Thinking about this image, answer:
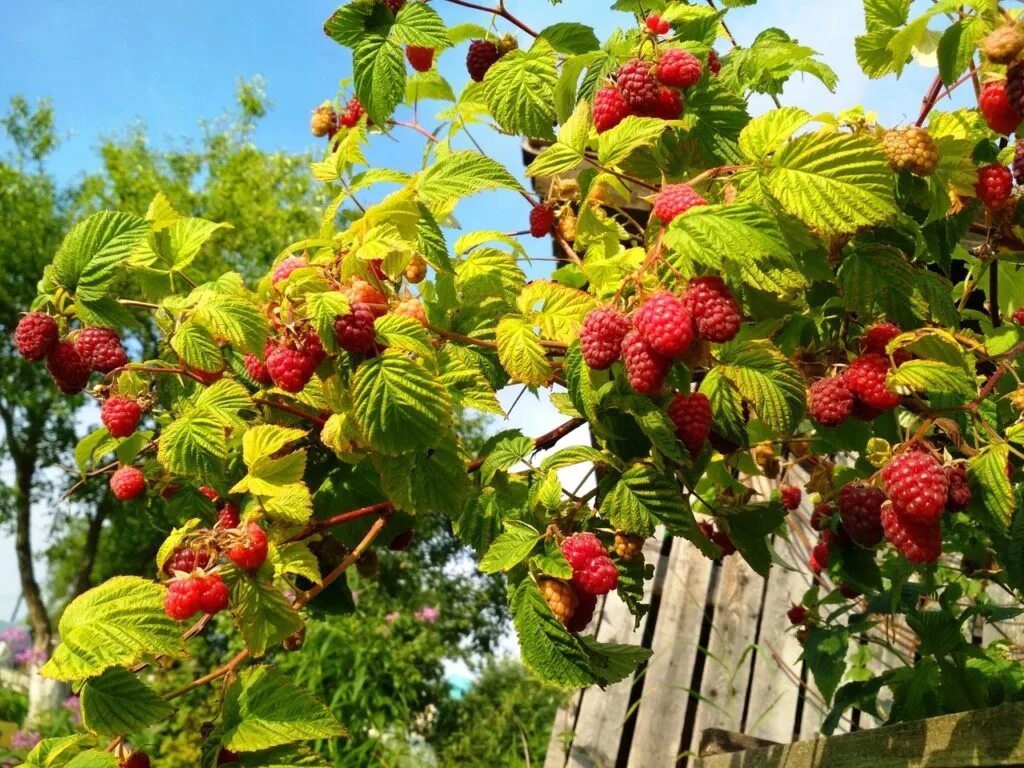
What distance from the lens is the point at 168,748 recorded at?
557 centimetres

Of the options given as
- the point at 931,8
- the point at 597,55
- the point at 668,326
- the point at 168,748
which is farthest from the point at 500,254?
the point at 168,748

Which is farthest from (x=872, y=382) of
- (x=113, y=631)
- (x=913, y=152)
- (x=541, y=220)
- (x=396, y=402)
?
(x=113, y=631)

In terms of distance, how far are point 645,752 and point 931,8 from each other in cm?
276

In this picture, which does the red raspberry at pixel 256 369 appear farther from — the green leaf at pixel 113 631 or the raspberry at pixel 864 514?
the raspberry at pixel 864 514

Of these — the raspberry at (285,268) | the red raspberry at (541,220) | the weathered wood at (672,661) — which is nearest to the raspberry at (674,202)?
the raspberry at (285,268)

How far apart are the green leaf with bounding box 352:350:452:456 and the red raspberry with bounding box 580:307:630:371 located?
0.64ft

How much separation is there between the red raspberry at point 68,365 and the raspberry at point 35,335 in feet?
0.05

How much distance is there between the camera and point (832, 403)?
1.20m

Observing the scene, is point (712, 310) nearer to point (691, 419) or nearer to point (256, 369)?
point (691, 419)

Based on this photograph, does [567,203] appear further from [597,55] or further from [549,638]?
[549,638]

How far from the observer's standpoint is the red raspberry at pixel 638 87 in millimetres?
1278

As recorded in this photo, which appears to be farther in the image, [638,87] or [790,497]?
[790,497]

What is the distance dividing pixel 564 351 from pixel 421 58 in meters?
0.71

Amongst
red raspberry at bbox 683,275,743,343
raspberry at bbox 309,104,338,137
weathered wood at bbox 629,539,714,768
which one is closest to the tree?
red raspberry at bbox 683,275,743,343
